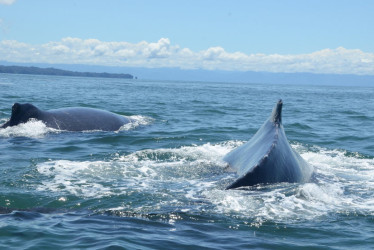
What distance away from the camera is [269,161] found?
25.3 ft

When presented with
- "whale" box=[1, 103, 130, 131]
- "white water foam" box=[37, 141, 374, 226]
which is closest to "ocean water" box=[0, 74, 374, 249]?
"white water foam" box=[37, 141, 374, 226]

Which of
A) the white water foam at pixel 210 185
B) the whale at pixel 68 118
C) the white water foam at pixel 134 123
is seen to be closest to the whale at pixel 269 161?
the white water foam at pixel 210 185

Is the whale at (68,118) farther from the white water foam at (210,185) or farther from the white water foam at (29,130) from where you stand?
the white water foam at (210,185)

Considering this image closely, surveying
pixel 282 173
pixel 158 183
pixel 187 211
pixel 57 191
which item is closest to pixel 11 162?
pixel 57 191

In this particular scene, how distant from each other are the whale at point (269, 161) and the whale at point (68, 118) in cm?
732

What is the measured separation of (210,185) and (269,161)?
152 cm

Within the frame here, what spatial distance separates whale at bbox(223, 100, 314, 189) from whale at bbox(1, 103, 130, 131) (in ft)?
24.0

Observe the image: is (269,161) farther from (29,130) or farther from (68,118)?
(68,118)

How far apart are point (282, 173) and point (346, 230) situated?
1613 mm

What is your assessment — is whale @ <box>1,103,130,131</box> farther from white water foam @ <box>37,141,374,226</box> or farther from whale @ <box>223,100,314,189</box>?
whale @ <box>223,100,314,189</box>

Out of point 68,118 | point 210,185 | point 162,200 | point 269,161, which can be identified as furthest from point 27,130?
point 269,161

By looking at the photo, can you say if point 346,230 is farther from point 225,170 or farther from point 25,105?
point 25,105

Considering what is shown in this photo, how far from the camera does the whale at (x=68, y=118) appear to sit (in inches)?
580

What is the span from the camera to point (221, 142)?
1549cm
